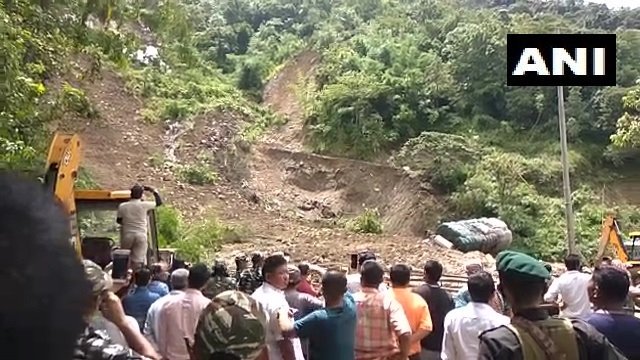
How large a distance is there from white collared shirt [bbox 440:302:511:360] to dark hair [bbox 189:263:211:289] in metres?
1.64

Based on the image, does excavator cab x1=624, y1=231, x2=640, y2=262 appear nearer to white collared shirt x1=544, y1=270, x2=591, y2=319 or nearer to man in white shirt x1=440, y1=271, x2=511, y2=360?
white collared shirt x1=544, y1=270, x2=591, y2=319

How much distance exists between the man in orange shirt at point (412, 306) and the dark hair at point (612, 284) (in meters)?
2.07

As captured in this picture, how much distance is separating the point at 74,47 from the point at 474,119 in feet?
99.3

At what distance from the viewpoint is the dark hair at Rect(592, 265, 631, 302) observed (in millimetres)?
4211

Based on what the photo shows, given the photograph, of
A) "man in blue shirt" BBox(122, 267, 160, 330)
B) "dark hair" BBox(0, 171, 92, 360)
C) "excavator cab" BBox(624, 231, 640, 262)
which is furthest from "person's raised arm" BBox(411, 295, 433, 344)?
"excavator cab" BBox(624, 231, 640, 262)

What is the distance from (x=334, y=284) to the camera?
5387mm

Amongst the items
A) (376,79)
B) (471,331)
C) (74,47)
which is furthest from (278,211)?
(471,331)

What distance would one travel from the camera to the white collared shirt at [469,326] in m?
5.02

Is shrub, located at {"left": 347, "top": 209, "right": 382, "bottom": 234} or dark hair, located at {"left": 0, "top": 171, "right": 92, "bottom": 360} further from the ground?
dark hair, located at {"left": 0, "top": 171, "right": 92, "bottom": 360}

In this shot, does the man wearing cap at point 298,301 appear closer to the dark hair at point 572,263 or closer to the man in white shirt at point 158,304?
the man in white shirt at point 158,304

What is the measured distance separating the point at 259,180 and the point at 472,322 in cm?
3135

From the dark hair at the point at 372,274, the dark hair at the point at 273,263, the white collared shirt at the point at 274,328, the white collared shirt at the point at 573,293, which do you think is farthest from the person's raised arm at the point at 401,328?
the white collared shirt at the point at 573,293

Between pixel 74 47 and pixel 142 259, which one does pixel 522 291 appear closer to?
pixel 142 259

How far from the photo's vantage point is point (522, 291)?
356cm
